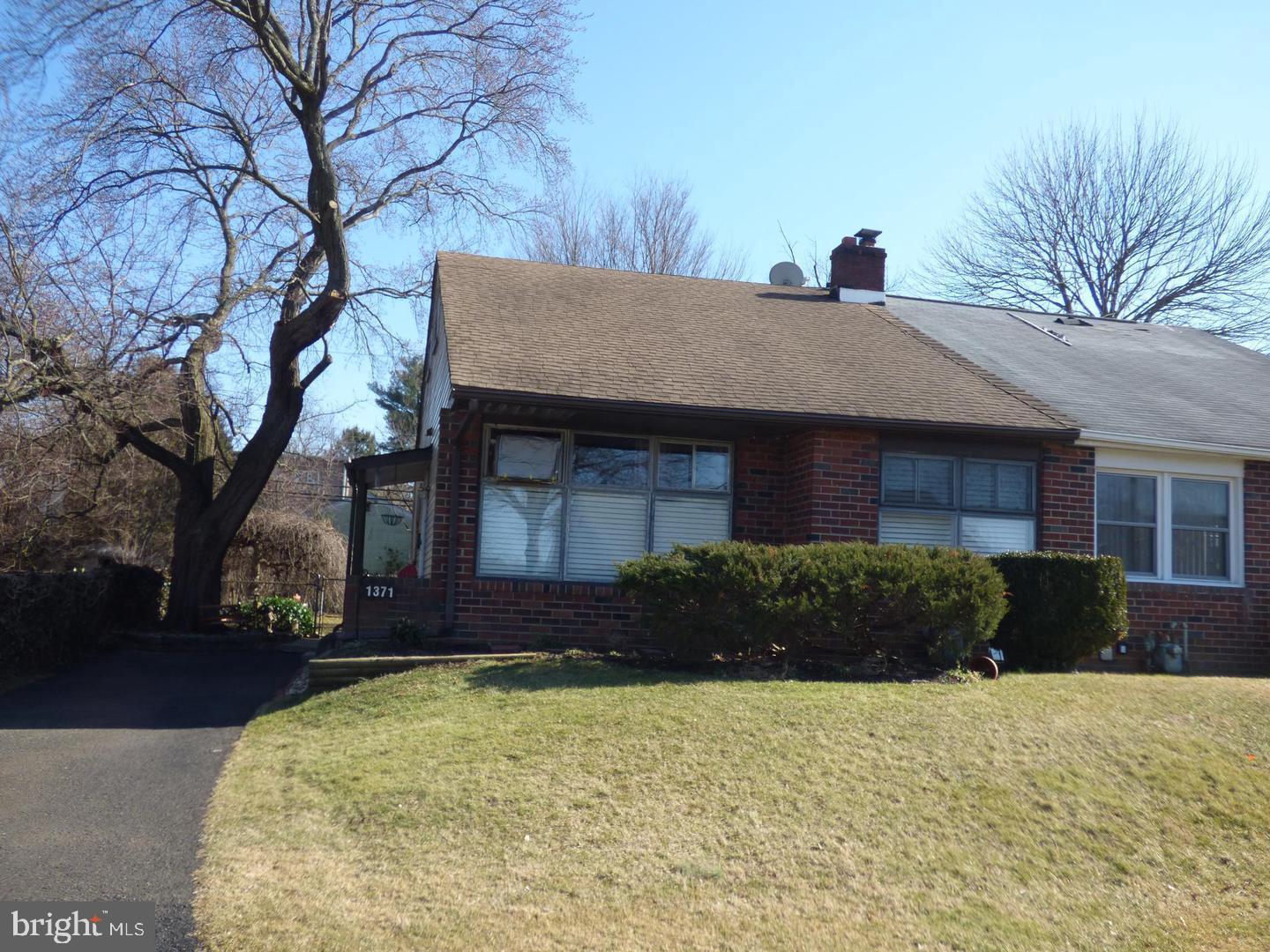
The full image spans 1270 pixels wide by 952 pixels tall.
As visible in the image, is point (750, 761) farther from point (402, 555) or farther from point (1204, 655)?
point (402, 555)

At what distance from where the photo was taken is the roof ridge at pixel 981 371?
12867 mm

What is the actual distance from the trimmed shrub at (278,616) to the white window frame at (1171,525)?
12.7 m

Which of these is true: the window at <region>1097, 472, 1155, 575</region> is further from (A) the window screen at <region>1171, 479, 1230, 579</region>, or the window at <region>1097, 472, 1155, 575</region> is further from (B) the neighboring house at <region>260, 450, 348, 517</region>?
(B) the neighboring house at <region>260, 450, 348, 517</region>

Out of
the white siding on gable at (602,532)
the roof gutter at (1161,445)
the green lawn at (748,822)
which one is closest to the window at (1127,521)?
the roof gutter at (1161,445)

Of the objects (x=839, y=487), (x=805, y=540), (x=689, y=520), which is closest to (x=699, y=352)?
(x=689, y=520)

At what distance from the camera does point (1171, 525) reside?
13461mm

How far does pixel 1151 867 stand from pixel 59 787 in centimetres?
709

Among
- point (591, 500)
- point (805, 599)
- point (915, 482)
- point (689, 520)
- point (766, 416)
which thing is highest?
point (766, 416)

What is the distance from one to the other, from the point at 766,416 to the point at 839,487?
3.98 feet

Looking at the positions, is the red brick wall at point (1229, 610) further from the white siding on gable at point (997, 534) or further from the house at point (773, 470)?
the white siding on gable at point (997, 534)

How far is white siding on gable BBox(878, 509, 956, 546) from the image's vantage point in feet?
41.1

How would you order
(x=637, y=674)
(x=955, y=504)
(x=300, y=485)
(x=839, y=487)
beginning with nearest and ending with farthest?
(x=637, y=674) → (x=839, y=487) → (x=955, y=504) → (x=300, y=485)

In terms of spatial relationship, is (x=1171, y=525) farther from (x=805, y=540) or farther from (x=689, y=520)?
(x=689, y=520)

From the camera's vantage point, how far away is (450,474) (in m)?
12.1
